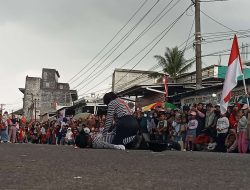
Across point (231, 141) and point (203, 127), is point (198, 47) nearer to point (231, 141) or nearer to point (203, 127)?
point (203, 127)

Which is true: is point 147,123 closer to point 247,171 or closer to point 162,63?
point 247,171

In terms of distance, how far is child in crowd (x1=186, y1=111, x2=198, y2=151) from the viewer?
50.5 feet

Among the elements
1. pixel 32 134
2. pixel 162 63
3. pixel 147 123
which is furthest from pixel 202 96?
pixel 162 63

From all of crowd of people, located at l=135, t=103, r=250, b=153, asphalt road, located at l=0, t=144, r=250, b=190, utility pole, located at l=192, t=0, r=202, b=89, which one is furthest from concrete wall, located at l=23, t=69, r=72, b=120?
asphalt road, located at l=0, t=144, r=250, b=190

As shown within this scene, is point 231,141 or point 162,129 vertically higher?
point 162,129

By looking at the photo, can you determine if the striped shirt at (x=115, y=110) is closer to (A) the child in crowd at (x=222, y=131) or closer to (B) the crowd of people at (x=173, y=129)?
(B) the crowd of people at (x=173, y=129)

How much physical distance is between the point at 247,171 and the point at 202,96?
17.2 metres

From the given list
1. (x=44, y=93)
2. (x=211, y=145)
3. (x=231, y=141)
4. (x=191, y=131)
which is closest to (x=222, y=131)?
(x=231, y=141)

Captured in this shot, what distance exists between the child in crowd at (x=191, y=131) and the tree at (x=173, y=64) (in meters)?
26.8

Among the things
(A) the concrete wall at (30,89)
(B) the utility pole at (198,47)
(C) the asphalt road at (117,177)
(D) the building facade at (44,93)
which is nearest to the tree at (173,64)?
(B) the utility pole at (198,47)

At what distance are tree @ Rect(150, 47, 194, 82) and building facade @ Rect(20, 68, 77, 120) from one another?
197 feet

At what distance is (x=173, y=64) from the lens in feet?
140

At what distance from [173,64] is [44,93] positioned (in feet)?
210

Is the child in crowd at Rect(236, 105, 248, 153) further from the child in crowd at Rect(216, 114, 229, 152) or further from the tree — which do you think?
the tree
